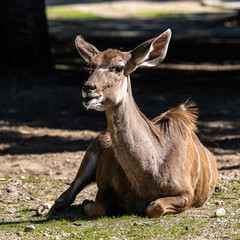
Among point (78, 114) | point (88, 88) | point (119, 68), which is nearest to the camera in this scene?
point (88, 88)

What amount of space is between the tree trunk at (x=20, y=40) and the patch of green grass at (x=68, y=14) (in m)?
20.2

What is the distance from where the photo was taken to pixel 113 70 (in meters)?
6.11

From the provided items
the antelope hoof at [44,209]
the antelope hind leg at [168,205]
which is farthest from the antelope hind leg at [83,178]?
the antelope hind leg at [168,205]

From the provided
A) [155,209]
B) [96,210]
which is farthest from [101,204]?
[155,209]

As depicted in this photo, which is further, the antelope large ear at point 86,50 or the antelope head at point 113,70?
the antelope large ear at point 86,50

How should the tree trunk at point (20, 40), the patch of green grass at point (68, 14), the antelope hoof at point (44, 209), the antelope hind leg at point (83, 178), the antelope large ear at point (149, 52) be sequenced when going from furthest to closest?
the patch of green grass at point (68, 14)
the tree trunk at point (20, 40)
the antelope hind leg at point (83, 178)
the antelope hoof at point (44, 209)
the antelope large ear at point (149, 52)

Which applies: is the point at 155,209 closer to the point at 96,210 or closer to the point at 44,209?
the point at 96,210

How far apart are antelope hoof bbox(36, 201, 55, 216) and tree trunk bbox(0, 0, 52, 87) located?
775cm

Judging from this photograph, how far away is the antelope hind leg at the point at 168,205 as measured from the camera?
614cm

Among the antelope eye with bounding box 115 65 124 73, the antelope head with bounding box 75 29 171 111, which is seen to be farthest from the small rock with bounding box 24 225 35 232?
the antelope eye with bounding box 115 65 124 73

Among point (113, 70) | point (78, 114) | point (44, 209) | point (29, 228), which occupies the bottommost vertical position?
point (78, 114)

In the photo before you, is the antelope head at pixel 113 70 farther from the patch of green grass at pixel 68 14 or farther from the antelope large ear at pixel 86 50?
the patch of green grass at pixel 68 14

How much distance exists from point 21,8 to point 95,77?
345 inches

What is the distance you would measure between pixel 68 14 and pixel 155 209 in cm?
3091
